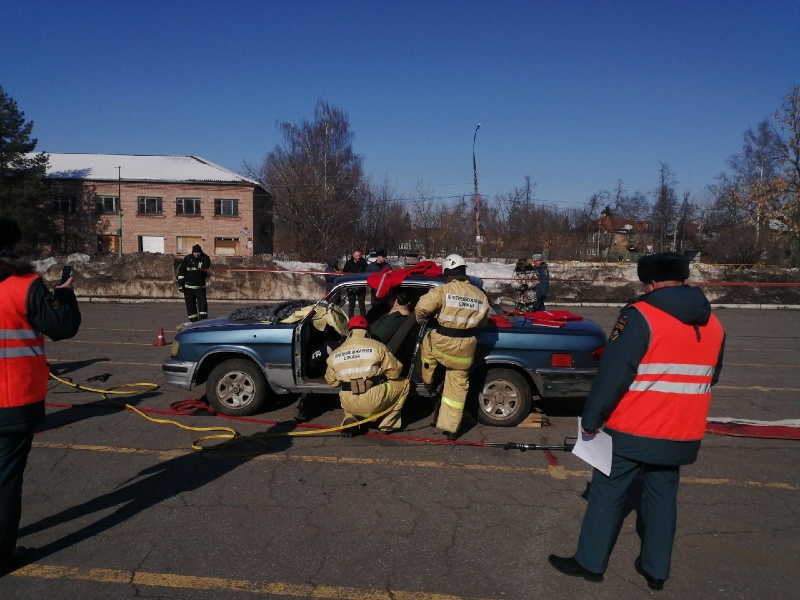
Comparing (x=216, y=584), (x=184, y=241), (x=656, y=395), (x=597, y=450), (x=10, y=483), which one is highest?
(x=184, y=241)

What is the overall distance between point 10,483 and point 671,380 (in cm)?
371

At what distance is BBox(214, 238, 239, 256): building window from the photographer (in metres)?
45.3

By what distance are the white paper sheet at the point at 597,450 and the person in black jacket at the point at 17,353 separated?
304 centimetres

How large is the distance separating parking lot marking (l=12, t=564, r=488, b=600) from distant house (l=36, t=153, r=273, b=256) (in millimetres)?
41969

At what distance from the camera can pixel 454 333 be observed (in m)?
5.39

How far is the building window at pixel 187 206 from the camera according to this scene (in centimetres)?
4478

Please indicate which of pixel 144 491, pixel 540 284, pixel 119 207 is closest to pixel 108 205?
pixel 119 207

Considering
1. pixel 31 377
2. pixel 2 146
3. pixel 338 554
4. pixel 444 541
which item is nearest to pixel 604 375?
pixel 444 541

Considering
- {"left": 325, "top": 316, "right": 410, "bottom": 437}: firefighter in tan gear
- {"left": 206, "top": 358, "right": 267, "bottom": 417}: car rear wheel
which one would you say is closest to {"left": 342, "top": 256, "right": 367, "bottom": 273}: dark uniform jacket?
{"left": 206, "top": 358, "right": 267, "bottom": 417}: car rear wheel

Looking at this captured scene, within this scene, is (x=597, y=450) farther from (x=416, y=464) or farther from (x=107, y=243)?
(x=107, y=243)

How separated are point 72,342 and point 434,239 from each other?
35193 mm

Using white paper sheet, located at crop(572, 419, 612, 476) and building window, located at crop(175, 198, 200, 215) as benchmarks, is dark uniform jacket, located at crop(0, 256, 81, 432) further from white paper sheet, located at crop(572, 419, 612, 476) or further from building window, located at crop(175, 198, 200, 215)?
building window, located at crop(175, 198, 200, 215)

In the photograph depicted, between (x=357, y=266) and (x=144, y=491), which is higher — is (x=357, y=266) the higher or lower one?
the higher one

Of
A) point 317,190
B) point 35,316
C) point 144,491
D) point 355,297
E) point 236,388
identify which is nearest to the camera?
point 35,316
